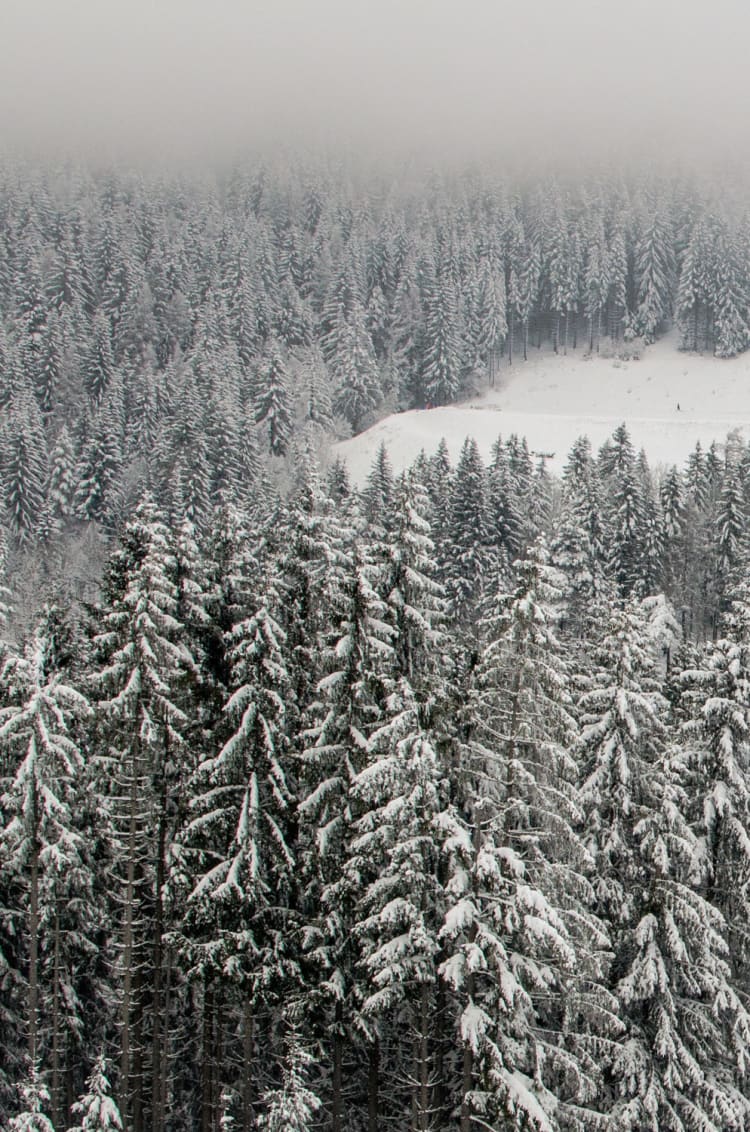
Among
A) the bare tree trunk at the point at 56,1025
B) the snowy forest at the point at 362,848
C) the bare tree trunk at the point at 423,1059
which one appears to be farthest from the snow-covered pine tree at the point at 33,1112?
the bare tree trunk at the point at 423,1059

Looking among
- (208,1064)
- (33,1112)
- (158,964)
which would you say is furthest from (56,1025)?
(33,1112)

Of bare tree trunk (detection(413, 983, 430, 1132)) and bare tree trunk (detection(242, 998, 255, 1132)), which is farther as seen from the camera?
bare tree trunk (detection(242, 998, 255, 1132))

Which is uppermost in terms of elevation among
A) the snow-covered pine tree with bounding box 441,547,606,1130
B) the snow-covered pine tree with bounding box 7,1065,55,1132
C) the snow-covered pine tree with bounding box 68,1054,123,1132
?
the snow-covered pine tree with bounding box 441,547,606,1130

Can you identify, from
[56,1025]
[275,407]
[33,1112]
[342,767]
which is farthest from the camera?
[275,407]

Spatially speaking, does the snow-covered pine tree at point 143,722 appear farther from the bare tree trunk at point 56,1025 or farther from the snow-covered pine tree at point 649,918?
the snow-covered pine tree at point 649,918

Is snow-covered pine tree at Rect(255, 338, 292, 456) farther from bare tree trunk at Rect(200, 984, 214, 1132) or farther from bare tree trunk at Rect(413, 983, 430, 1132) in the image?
bare tree trunk at Rect(413, 983, 430, 1132)

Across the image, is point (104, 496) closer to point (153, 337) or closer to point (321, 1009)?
point (153, 337)

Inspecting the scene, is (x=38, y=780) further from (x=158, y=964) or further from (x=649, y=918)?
(x=649, y=918)

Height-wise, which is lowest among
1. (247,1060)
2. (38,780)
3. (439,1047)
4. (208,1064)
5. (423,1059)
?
(208,1064)

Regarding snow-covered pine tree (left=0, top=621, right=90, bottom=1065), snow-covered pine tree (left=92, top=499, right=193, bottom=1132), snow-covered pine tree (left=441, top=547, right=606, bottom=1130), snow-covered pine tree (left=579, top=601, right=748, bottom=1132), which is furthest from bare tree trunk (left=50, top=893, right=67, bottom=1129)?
snow-covered pine tree (left=579, top=601, right=748, bottom=1132)
